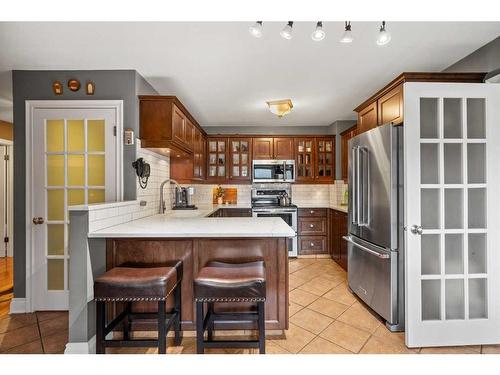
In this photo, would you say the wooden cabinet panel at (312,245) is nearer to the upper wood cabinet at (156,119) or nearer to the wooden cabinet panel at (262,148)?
the wooden cabinet panel at (262,148)

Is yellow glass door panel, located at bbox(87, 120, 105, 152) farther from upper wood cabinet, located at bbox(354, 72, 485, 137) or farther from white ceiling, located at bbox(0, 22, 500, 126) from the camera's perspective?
upper wood cabinet, located at bbox(354, 72, 485, 137)

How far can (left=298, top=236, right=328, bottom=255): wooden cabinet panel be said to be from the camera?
447 centimetres

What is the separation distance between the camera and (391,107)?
2.30m

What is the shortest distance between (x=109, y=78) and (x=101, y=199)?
4.03 feet

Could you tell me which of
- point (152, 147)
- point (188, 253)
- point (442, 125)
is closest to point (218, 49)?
point (152, 147)

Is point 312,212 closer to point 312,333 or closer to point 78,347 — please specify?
point 312,333

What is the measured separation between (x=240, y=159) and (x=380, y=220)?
9.91ft

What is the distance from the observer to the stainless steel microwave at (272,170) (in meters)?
4.72

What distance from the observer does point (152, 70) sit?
2.59 metres

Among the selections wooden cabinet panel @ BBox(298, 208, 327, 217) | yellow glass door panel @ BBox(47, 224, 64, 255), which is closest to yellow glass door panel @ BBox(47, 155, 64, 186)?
yellow glass door panel @ BBox(47, 224, 64, 255)

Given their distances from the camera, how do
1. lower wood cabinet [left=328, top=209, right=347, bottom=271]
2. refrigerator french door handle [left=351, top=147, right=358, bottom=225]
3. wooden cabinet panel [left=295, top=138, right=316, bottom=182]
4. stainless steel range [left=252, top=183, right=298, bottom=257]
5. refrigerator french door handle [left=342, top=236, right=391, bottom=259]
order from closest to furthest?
refrigerator french door handle [left=342, top=236, right=391, bottom=259] → refrigerator french door handle [left=351, top=147, right=358, bottom=225] → lower wood cabinet [left=328, top=209, right=347, bottom=271] → stainless steel range [left=252, top=183, right=298, bottom=257] → wooden cabinet panel [left=295, top=138, right=316, bottom=182]

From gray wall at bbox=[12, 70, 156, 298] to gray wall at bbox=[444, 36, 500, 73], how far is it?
3.12 m
